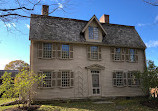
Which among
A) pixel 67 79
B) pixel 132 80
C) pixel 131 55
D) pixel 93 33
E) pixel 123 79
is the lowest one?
pixel 132 80

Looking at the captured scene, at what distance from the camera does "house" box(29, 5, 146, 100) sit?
13.2m

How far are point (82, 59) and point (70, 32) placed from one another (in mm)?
3317

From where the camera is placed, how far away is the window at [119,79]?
15.1 m

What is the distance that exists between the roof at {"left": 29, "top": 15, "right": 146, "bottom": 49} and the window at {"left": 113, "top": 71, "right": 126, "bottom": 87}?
3280 millimetres

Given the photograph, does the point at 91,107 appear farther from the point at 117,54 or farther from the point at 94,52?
the point at 117,54

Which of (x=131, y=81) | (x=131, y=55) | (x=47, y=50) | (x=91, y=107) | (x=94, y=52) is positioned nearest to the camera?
(x=91, y=107)

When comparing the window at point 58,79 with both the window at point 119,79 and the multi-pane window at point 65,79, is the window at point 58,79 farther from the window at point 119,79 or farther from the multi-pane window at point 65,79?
the window at point 119,79

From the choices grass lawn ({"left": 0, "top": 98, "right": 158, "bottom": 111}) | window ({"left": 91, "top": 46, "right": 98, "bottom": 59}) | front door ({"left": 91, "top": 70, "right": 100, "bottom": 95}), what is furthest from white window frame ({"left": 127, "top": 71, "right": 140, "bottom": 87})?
window ({"left": 91, "top": 46, "right": 98, "bottom": 59})

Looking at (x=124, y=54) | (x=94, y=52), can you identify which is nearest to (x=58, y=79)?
(x=94, y=52)

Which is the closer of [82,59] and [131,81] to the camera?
[82,59]

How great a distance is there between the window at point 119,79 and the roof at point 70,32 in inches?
129

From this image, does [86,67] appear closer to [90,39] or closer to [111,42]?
[90,39]

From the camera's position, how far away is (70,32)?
15.1 meters

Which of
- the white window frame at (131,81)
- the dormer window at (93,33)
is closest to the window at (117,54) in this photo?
the white window frame at (131,81)
